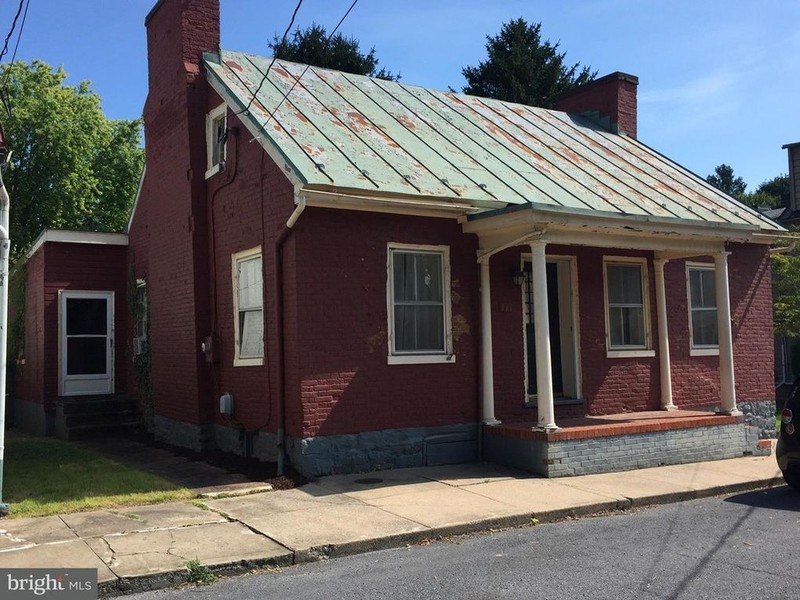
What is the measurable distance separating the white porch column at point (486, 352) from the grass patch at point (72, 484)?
4.11 m

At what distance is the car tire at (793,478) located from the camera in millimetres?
9094

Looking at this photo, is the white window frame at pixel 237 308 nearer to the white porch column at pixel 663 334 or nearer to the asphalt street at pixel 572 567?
the asphalt street at pixel 572 567

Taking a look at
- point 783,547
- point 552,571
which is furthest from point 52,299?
point 783,547

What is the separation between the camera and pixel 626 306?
42.2 feet

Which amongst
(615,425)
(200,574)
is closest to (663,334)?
(615,425)

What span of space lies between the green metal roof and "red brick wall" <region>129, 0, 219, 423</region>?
0.57 meters

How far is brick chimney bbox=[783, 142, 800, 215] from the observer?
27.5 metres

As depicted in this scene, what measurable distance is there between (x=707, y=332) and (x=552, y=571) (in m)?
9.29

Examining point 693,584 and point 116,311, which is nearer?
point 693,584

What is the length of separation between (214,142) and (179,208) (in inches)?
50.9

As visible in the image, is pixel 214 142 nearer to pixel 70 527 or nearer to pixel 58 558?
pixel 70 527

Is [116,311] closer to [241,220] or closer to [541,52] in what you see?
[241,220]

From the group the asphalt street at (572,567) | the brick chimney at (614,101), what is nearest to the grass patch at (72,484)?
the asphalt street at (572,567)

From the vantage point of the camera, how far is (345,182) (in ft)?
31.0
